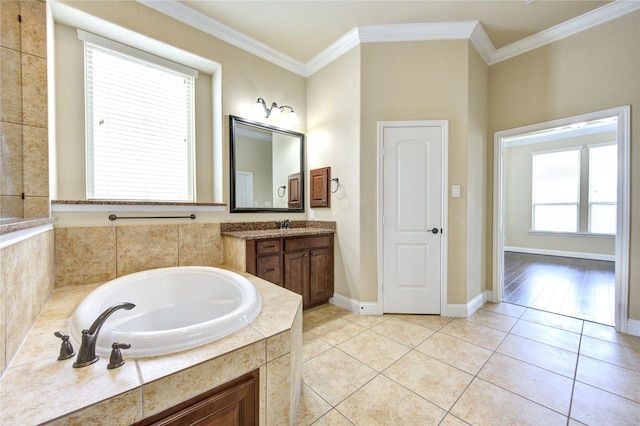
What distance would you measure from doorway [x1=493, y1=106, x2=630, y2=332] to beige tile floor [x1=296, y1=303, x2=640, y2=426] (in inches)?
25.1

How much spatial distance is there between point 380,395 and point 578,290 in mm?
3553

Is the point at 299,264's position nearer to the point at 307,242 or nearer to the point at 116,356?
the point at 307,242

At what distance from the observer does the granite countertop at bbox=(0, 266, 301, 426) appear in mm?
724

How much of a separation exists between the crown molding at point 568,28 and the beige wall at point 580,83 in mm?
43

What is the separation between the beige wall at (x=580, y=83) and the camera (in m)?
2.21

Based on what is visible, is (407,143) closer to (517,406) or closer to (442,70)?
(442,70)

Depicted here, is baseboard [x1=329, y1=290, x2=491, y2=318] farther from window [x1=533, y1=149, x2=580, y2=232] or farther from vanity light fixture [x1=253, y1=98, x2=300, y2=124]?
window [x1=533, y1=149, x2=580, y2=232]

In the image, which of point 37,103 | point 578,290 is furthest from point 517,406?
point 37,103

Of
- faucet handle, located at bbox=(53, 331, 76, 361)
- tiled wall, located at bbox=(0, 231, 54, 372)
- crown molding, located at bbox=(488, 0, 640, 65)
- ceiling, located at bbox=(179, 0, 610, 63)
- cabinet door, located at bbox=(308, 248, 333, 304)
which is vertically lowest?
cabinet door, located at bbox=(308, 248, 333, 304)

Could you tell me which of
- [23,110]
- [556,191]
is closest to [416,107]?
[23,110]

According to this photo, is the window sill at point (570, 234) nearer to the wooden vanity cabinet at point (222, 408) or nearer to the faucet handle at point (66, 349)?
the wooden vanity cabinet at point (222, 408)

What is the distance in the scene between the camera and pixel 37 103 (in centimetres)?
162

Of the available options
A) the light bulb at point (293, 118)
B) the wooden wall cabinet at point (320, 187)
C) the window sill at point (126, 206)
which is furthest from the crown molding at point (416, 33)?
the window sill at point (126, 206)

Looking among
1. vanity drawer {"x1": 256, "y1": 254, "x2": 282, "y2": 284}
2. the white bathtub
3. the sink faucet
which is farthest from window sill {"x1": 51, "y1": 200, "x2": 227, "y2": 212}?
the sink faucet
